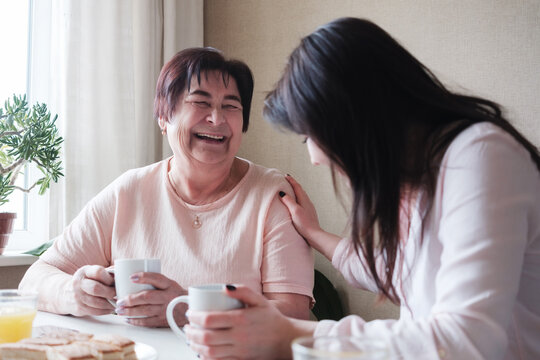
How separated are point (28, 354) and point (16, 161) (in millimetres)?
1406

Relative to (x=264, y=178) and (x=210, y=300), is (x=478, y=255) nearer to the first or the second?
(x=210, y=300)

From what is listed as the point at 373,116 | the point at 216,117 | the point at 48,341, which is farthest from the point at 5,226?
the point at 373,116

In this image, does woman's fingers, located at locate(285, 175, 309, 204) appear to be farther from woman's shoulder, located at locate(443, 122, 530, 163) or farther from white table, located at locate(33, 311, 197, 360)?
woman's shoulder, located at locate(443, 122, 530, 163)

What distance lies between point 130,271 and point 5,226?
3.60 ft

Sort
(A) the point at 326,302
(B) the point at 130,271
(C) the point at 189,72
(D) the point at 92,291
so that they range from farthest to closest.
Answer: (A) the point at 326,302 → (C) the point at 189,72 → (D) the point at 92,291 → (B) the point at 130,271

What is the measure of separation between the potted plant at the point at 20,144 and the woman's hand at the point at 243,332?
1.43 m

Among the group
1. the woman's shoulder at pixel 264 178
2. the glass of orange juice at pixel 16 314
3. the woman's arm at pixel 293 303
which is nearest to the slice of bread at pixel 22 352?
the glass of orange juice at pixel 16 314

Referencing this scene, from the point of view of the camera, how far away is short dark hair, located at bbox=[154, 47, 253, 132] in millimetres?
1627

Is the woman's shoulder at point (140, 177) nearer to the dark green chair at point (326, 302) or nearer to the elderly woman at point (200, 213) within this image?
the elderly woman at point (200, 213)

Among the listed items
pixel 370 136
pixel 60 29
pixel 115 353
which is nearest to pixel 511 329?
pixel 370 136

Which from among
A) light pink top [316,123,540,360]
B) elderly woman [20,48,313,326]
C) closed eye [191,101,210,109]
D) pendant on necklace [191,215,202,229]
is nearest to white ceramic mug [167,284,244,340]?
light pink top [316,123,540,360]

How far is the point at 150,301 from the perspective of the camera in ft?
3.76

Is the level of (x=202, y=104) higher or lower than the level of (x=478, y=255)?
higher

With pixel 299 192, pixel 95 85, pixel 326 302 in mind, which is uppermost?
pixel 95 85
